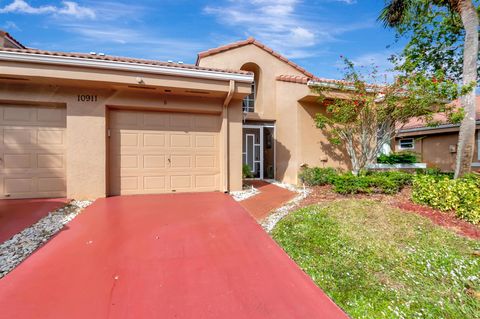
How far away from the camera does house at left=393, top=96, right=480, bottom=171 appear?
14.3 meters

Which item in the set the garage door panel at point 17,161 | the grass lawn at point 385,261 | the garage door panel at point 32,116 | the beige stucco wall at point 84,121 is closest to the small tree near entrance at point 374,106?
the grass lawn at point 385,261

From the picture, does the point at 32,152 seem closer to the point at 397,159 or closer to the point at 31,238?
the point at 31,238

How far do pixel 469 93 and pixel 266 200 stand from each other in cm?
689

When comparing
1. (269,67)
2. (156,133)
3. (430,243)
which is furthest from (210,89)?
(430,243)

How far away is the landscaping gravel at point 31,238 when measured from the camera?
11.5 ft

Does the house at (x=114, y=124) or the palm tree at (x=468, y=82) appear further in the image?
the palm tree at (x=468, y=82)

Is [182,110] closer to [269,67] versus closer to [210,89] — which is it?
[210,89]

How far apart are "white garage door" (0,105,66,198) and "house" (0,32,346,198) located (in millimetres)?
23

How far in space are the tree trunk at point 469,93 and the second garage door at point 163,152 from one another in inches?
299

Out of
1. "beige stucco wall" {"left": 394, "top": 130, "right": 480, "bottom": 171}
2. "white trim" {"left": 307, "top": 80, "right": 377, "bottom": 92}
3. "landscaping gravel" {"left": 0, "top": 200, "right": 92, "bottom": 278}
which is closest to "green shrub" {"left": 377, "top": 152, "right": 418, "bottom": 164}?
"white trim" {"left": 307, "top": 80, "right": 377, "bottom": 92}

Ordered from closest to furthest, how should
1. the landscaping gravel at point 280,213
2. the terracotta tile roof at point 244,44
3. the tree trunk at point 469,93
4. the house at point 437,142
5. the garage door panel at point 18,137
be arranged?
the landscaping gravel at point 280,213 < the garage door panel at point 18,137 < the tree trunk at point 469,93 < the terracotta tile roof at point 244,44 < the house at point 437,142

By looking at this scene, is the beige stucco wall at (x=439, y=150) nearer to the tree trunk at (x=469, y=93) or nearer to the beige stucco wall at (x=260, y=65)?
the tree trunk at (x=469, y=93)

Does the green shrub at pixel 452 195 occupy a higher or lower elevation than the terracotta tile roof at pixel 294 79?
lower

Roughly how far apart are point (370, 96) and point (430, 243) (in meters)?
5.86
